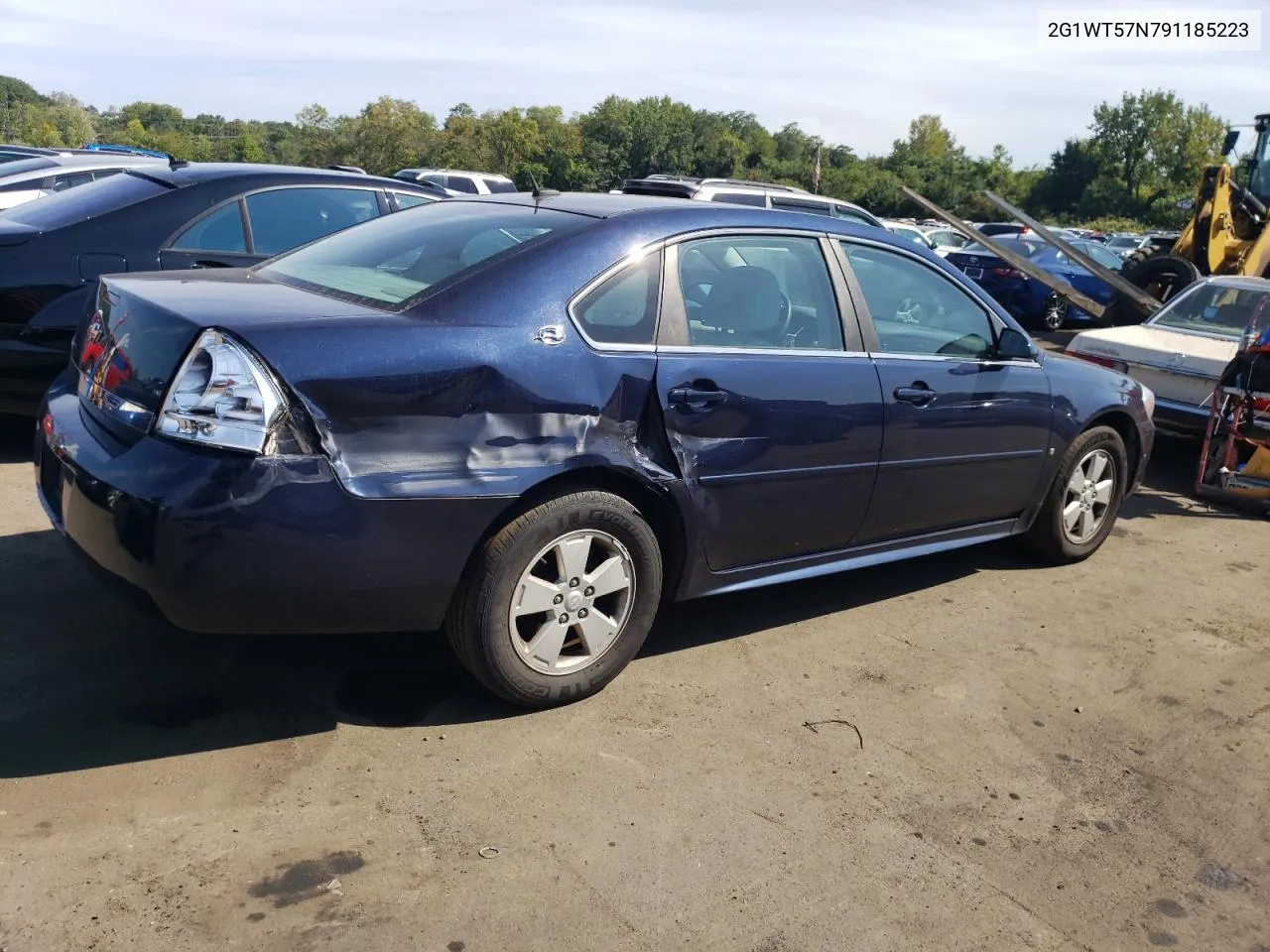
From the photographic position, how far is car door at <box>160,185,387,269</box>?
5.96 meters

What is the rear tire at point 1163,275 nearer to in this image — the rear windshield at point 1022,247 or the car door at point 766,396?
the rear windshield at point 1022,247

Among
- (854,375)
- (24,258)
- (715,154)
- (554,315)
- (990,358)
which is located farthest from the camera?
(715,154)

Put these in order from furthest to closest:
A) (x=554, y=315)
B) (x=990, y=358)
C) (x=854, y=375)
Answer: (x=990, y=358) → (x=854, y=375) → (x=554, y=315)

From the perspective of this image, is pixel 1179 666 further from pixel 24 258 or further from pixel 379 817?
pixel 24 258

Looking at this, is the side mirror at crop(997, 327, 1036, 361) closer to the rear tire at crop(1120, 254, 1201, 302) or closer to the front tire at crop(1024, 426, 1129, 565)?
the front tire at crop(1024, 426, 1129, 565)

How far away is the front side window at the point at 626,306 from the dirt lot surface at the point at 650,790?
1.22 metres

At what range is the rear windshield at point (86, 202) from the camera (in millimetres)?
5727

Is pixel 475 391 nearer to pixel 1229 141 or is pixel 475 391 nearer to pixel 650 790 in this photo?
pixel 650 790

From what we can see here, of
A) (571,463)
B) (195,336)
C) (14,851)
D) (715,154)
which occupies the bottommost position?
(14,851)

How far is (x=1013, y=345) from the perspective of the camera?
4.91 meters

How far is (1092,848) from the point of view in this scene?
124 inches

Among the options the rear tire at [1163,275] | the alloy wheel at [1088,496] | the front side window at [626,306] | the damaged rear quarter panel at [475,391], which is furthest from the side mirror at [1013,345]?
the rear tire at [1163,275]

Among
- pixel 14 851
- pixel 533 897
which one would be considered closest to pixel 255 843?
pixel 14 851

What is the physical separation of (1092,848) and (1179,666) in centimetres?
164
